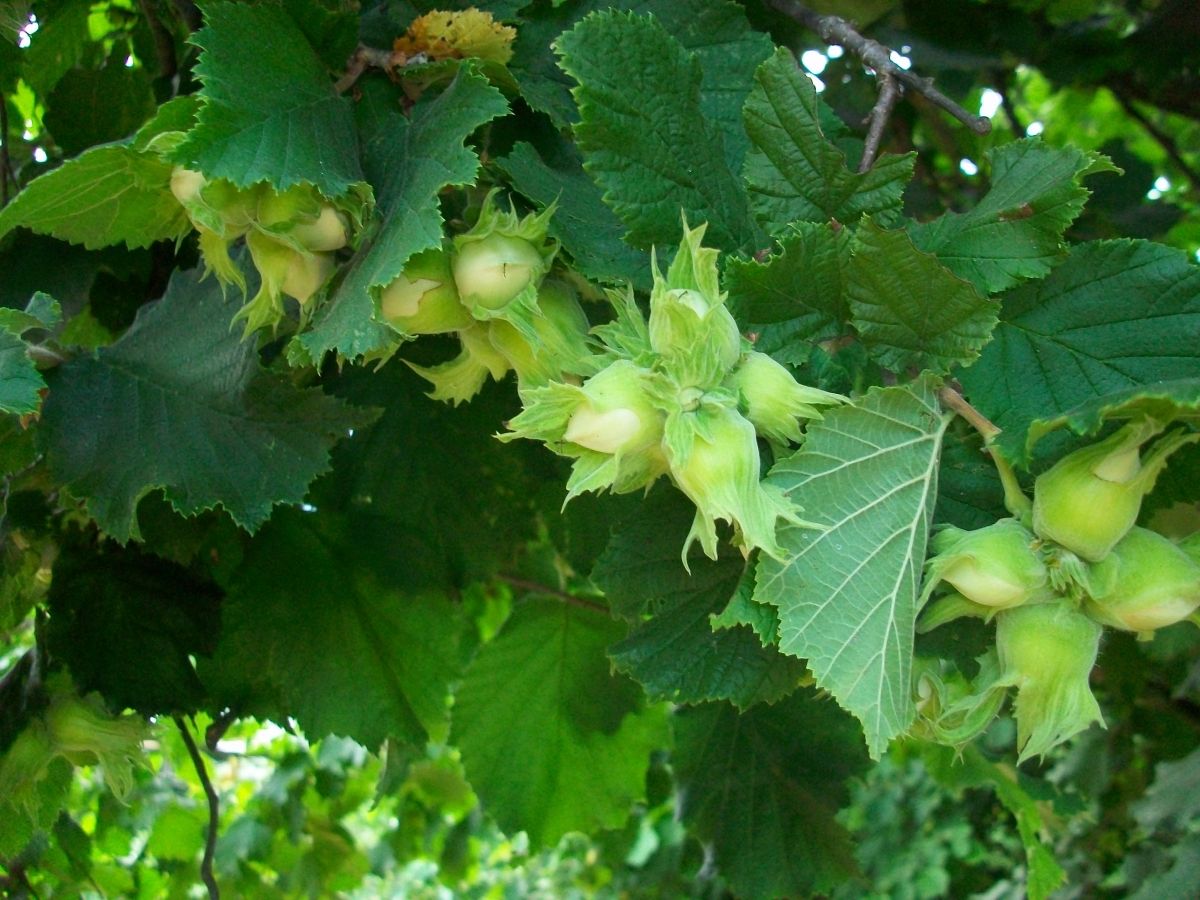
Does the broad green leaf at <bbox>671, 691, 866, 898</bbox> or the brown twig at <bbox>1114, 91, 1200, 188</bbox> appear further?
the brown twig at <bbox>1114, 91, 1200, 188</bbox>

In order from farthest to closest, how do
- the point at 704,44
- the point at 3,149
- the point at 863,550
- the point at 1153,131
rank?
the point at 1153,131
the point at 3,149
the point at 704,44
the point at 863,550

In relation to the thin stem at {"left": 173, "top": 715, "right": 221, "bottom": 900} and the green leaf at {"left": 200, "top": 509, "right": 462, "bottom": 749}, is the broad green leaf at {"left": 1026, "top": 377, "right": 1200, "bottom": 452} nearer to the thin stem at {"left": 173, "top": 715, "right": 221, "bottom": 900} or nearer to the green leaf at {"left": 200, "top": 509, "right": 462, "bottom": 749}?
the green leaf at {"left": 200, "top": 509, "right": 462, "bottom": 749}

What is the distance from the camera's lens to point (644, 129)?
98cm

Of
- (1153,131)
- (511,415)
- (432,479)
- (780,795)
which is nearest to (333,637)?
(432,479)

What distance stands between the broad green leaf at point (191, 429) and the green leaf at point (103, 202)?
14cm

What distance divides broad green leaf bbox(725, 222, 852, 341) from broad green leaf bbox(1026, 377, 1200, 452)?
22 cm

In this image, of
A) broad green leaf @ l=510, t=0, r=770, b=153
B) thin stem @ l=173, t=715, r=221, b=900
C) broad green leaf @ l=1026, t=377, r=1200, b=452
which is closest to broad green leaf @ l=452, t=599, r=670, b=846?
thin stem @ l=173, t=715, r=221, b=900

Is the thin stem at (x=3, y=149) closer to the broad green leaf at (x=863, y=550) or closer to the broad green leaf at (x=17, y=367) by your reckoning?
the broad green leaf at (x=17, y=367)

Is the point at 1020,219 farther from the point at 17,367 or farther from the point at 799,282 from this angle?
the point at 17,367

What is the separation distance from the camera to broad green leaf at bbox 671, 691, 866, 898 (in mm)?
1702

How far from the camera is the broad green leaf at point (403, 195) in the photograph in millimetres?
857

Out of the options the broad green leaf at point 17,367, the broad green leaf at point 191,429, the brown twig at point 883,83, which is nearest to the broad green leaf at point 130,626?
the broad green leaf at point 191,429

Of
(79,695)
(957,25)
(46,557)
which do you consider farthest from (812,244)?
(957,25)

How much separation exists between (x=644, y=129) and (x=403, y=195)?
0.70ft
